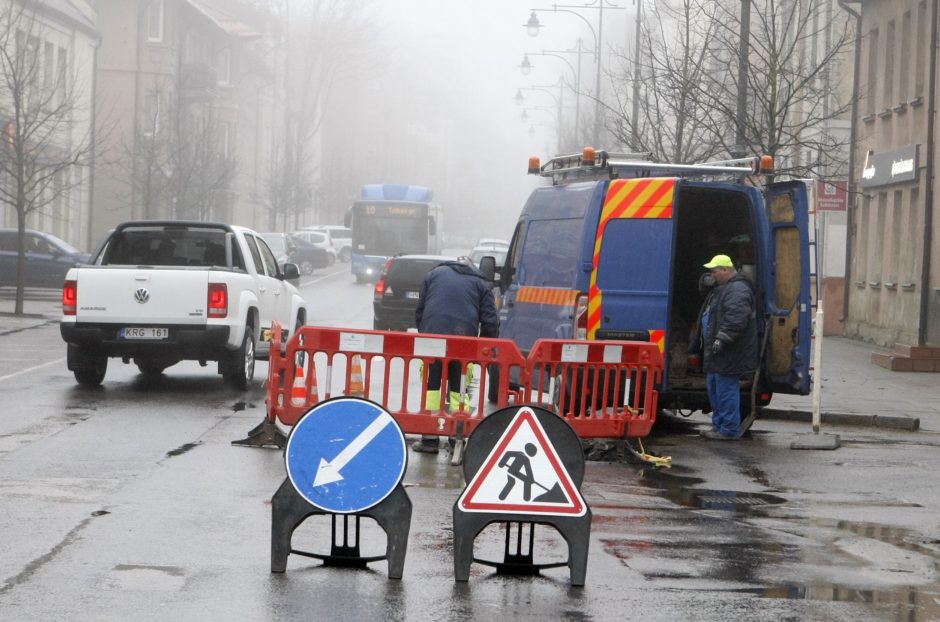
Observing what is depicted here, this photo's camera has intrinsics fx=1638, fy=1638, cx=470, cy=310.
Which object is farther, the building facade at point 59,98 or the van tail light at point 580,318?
the building facade at point 59,98

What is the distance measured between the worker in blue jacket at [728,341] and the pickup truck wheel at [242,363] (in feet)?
17.2

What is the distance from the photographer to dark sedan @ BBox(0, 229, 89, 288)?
38594mm

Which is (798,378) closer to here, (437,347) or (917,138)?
(437,347)

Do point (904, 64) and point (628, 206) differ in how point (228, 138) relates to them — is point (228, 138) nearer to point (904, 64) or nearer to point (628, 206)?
point (904, 64)

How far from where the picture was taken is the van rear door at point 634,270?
13883mm

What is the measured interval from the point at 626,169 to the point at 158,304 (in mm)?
4937

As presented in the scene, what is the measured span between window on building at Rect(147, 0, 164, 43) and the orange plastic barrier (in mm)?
53327

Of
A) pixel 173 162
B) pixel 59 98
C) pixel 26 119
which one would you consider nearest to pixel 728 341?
pixel 26 119

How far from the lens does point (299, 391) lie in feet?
40.6

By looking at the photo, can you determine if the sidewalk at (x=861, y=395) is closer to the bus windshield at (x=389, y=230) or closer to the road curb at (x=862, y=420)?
the road curb at (x=862, y=420)

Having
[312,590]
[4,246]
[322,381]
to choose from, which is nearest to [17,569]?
[312,590]

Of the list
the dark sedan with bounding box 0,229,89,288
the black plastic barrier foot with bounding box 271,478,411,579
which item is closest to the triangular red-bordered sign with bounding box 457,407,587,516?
the black plastic barrier foot with bounding box 271,478,411,579

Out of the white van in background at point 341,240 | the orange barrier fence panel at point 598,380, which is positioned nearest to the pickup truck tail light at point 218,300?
the orange barrier fence panel at point 598,380

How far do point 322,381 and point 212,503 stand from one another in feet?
27.3
